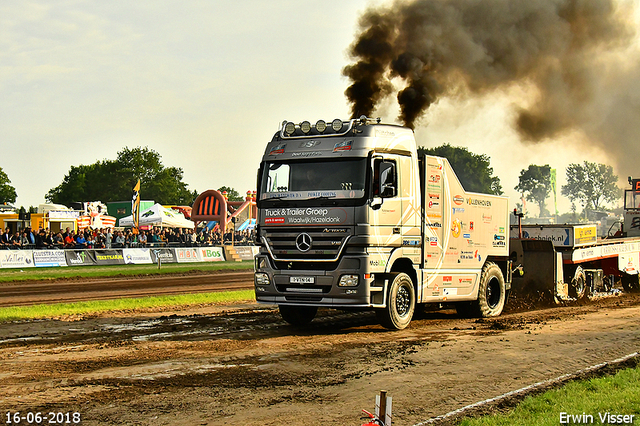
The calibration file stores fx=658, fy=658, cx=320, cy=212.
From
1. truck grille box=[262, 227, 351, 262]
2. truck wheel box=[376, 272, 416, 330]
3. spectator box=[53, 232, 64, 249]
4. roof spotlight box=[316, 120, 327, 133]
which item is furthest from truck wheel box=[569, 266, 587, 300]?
spectator box=[53, 232, 64, 249]

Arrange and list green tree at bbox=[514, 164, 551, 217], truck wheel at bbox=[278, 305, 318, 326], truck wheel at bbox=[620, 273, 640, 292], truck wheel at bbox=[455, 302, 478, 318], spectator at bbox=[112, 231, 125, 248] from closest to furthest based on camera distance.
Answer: truck wheel at bbox=[278, 305, 318, 326]
truck wheel at bbox=[455, 302, 478, 318]
truck wheel at bbox=[620, 273, 640, 292]
spectator at bbox=[112, 231, 125, 248]
green tree at bbox=[514, 164, 551, 217]

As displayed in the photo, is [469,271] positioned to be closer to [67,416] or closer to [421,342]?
[421,342]

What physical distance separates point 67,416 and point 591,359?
7.29 metres

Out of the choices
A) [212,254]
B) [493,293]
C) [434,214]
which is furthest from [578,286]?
[212,254]

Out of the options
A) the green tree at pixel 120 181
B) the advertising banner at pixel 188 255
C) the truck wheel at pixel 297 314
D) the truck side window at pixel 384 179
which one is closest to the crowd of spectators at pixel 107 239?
the advertising banner at pixel 188 255

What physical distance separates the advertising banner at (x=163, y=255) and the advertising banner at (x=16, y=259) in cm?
711

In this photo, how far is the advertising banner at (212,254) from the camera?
139 ft

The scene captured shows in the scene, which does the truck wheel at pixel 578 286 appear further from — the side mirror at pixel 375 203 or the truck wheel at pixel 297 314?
the side mirror at pixel 375 203

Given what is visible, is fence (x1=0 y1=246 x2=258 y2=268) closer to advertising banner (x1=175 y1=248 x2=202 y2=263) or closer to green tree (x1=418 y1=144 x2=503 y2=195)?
advertising banner (x1=175 y1=248 x2=202 y2=263)

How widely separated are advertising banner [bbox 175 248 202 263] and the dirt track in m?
25.4

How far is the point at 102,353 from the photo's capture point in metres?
10.6

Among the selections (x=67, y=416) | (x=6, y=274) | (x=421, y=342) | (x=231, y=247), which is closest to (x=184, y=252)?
(x=231, y=247)

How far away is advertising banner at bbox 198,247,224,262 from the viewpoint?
42.3m

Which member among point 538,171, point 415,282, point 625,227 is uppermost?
point 538,171
